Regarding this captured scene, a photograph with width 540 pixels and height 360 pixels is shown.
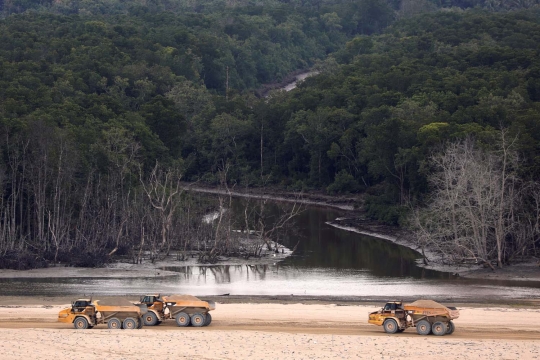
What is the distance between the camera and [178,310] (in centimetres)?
3328

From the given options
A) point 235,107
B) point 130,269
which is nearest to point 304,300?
point 130,269

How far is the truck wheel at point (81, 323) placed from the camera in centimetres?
3262

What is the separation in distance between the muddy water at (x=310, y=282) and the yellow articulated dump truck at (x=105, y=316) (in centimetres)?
1106

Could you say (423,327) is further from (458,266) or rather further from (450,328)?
(458,266)

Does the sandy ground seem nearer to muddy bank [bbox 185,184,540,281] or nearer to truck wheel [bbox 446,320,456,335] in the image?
truck wheel [bbox 446,320,456,335]

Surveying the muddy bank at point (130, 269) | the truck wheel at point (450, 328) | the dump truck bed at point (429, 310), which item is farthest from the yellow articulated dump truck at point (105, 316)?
the muddy bank at point (130, 269)

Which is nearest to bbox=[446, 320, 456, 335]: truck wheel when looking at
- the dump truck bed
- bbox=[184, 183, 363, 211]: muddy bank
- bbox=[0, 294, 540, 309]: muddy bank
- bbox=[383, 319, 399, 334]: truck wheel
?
the dump truck bed

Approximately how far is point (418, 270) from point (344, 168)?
38.5 meters

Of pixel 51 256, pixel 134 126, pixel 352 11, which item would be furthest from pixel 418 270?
pixel 352 11

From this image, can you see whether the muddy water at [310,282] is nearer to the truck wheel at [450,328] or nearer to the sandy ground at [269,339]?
the sandy ground at [269,339]

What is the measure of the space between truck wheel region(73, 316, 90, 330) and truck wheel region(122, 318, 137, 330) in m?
1.29

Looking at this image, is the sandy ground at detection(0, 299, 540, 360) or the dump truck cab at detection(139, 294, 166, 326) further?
the dump truck cab at detection(139, 294, 166, 326)

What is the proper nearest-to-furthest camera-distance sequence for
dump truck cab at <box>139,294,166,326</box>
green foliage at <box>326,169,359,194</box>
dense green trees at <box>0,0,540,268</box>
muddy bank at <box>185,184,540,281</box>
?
dump truck cab at <box>139,294,166,326</box>
muddy bank at <box>185,184,540,281</box>
dense green trees at <box>0,0,540,268</box>
green foliage at <box>326,169,359,194</box>

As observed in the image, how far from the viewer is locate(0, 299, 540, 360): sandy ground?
29391 millimetres
